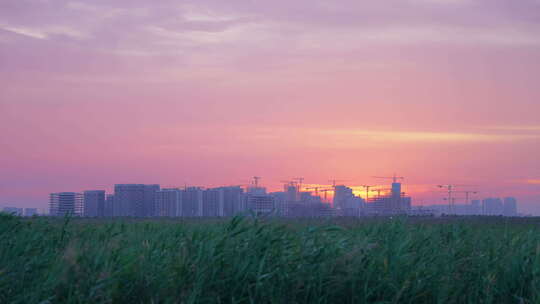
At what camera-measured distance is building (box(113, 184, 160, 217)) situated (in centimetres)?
11003

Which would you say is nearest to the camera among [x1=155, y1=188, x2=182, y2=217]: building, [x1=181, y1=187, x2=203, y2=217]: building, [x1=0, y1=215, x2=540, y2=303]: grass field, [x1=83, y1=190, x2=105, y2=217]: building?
[x1=0, y1=215, x2=540, y2=303]: grass field

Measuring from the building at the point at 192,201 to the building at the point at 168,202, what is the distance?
42.6 inches

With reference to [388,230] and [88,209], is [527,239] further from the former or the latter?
[88,209]

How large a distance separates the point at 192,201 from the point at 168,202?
227 inches

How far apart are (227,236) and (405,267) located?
3221mm

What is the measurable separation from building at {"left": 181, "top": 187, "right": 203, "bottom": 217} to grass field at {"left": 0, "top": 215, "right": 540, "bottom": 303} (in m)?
111

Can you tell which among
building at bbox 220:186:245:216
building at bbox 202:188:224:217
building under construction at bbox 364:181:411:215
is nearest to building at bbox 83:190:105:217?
building at bbox 202:188:224:217

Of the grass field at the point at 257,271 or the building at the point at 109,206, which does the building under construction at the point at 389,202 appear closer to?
the building at the point at 109,206

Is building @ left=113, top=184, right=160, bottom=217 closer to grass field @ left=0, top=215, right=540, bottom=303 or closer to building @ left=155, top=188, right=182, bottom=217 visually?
building @ left=155, top=188, right=182, bottom=217

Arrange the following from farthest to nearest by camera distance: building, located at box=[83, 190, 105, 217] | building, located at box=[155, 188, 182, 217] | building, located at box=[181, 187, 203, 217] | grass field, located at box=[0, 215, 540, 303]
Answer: building, located at box=[181, 187, 203, 217] < building, located at box=[155, 188, 182, 217] < building, located at box=[83, 190, 105, 217] < grass field, located at box=[0, 215, 540, 303]

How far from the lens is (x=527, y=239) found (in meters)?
13.8

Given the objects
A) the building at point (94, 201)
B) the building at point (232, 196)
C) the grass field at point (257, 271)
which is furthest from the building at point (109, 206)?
the grass field at point (257, 271)

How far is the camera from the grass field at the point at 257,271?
28.1 ft

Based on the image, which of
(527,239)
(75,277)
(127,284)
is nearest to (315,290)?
(127,284)
